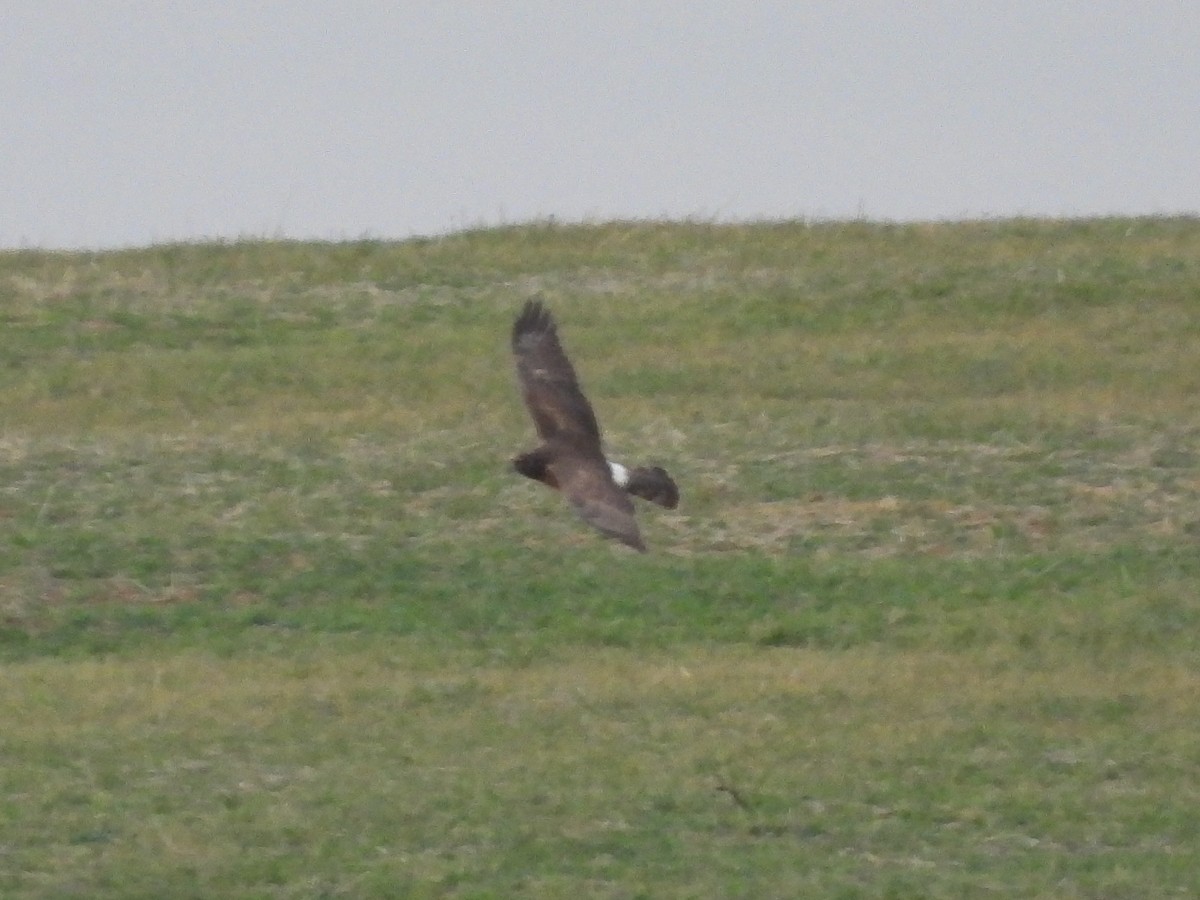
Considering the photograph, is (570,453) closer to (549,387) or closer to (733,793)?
(549,387)

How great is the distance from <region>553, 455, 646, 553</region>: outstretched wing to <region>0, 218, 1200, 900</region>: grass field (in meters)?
1.07

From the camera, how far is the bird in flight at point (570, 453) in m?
9.05

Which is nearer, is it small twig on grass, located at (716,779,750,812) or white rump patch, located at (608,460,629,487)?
small twig on grass, located at (716,779,750,812)

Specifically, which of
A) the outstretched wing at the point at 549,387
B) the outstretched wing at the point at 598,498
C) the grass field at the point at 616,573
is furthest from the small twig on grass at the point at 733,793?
the outstretched wing at the point at 549,387

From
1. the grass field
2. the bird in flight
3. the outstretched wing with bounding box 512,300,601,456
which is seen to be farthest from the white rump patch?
the grass field

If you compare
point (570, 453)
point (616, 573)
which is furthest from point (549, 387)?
point (616, 573)

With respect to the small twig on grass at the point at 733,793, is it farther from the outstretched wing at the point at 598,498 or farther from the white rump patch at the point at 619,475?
the white rump patch at the point at 619,475

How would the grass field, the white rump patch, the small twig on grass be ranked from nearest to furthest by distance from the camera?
the grass field → the small twig on grass → the white rump patch

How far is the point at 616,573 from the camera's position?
516 inches

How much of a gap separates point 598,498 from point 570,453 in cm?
76

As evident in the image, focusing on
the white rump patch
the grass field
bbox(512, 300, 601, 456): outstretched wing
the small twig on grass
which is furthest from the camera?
bbox(512, 300, 601, 456): outstretched wing

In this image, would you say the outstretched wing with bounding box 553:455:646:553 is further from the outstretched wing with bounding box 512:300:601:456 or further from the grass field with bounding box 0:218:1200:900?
the grass field with bounding box 0:218:1200:900

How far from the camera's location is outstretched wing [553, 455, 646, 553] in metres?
8.69

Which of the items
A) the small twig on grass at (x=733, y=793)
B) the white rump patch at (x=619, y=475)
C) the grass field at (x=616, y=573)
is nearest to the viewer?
the grass field at (x=616, y=573)
